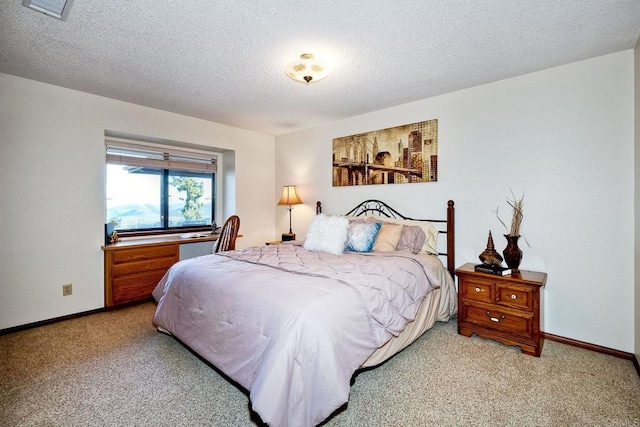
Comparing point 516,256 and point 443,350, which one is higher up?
point 516,256

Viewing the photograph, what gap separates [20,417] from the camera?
167 cm

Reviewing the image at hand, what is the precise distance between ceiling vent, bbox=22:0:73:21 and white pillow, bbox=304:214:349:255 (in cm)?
252

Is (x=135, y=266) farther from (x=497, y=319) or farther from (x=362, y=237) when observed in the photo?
(x=497, y=319)

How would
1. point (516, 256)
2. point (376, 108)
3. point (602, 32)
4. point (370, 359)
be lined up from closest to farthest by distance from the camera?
point (370, 359) → point (602, 32) → point (516, 256) → point (376, 108)

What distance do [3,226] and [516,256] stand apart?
465 centimetres

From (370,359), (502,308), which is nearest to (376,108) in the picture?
(502,308)

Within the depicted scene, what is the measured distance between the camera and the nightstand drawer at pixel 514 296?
234 centimetres

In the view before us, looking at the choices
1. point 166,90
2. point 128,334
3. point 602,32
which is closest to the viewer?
point 602,32

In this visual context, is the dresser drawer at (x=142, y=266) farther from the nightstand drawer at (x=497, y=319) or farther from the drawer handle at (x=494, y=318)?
the drawer handle at (x=494, y=318)

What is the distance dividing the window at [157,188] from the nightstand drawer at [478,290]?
3.83 metres

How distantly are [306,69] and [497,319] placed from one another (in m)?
2.61

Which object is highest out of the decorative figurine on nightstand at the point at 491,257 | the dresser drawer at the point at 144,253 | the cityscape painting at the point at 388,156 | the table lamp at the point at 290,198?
the cityscape painting at the point at 388,156

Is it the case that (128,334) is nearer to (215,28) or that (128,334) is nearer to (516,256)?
(215,28)

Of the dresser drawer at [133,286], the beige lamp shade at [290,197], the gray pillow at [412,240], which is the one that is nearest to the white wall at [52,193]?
the dresser drawer at [133,286]
